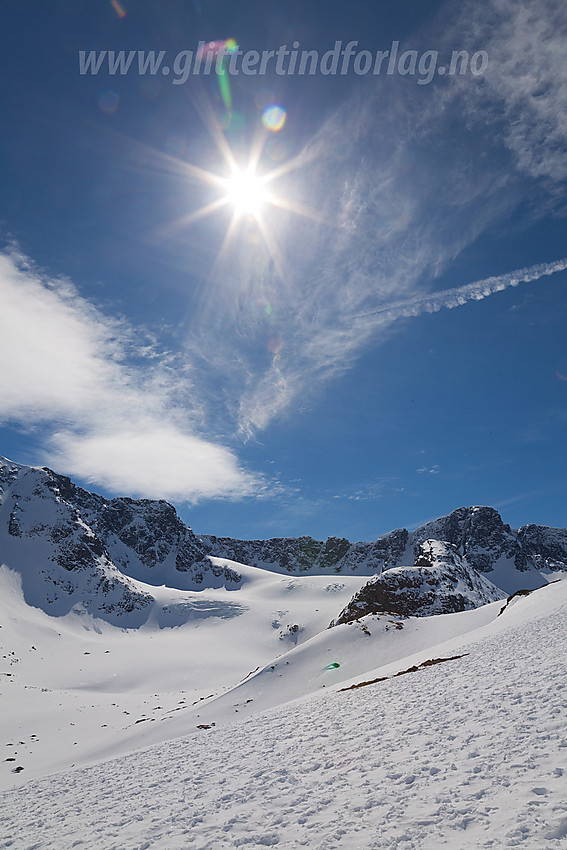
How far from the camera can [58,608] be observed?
2859 inches

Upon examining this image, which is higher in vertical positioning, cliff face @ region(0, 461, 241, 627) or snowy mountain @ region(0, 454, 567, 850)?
cliff face @ region(0, 461, 241, 627)

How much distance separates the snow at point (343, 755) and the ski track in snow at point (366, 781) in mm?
47

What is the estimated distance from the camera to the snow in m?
7.19

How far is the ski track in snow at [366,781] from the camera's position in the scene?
22.4ft

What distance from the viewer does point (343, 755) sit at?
36.2 feet

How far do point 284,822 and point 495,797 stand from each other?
3.94m

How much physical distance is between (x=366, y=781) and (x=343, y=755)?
2219 millimetres

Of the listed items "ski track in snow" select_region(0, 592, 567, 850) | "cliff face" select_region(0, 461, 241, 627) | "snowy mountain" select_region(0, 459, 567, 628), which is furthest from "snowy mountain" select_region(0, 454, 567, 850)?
"snowy mountain" select_region(0, 459, 567, 628)

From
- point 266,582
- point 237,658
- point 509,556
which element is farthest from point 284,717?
point 509,556

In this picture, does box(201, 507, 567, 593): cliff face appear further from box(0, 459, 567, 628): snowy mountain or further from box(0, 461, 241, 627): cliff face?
box(0, 461, 241, 627): cliff face

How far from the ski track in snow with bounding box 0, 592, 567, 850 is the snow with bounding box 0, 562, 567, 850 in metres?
0.05

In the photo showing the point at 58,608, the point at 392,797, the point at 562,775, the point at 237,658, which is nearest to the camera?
the point at 562,775

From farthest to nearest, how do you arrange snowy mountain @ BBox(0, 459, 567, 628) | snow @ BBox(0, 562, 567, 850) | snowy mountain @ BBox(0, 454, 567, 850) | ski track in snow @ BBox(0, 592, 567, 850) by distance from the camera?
snowy mountain @ BBox(0, 459, 567, 628) < snowy mountain @ BBox(0, 454, 567, 850) < snow @ BBox(0, 562, 567, 850) < ski track in snow @ BBox(0, 592, 567, 850)

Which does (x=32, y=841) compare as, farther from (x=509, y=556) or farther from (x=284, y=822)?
(x=509, y=556)
